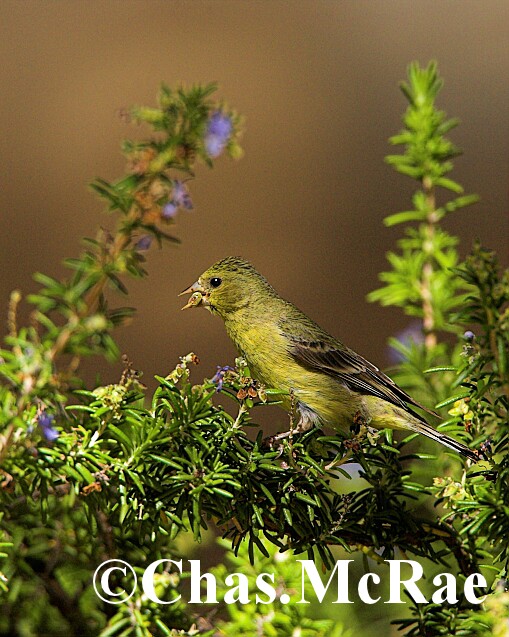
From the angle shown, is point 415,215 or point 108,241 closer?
point 108,241

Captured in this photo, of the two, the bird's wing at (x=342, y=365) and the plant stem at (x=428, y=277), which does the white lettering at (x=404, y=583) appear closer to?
the plant stem at (x=428, y=277)

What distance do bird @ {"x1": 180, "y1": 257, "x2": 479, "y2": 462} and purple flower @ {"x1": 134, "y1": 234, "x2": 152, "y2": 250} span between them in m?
0.81

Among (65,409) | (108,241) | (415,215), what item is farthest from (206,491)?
(415,215)

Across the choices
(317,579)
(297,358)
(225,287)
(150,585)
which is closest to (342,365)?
(297,358)

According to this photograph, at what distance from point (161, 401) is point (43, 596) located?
402 millimetres

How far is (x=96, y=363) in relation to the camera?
4.37m

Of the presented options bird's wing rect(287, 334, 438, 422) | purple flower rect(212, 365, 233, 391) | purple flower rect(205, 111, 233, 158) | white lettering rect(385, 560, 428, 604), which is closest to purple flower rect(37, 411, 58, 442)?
purple flower rect(212, 365, 233, 391)

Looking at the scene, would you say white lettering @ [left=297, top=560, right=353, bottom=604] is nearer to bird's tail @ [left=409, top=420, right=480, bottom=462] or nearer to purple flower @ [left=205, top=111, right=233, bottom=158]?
bird's tail @ [left=409, top=420, right=480, bottom=462]

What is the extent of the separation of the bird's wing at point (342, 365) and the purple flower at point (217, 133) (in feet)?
2.92

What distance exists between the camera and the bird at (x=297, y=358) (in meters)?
1.57

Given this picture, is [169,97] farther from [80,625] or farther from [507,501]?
[80,625]

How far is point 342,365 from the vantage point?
167 centimetres

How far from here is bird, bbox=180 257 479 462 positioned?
157cm

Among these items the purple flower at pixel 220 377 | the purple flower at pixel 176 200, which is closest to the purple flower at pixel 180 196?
the purple flower at pixel 176 200
